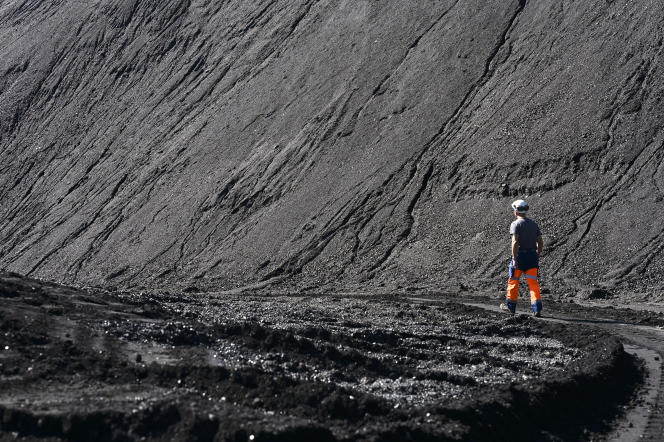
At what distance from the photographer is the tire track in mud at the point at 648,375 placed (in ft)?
21.4

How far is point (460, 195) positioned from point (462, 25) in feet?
25.0

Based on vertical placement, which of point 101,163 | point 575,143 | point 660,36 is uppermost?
point 660,36

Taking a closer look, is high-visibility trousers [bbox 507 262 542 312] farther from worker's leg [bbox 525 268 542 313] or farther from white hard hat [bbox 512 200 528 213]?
white hard hat [bbox 512 200 528 213]

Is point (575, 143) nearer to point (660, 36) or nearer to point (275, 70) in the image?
point (660, 36)

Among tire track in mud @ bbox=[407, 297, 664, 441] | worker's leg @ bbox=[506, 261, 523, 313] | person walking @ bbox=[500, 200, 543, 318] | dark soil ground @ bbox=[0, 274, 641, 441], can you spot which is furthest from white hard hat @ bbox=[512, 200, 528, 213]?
dark soil ground @ bbox=[0, 274, 641, 441]

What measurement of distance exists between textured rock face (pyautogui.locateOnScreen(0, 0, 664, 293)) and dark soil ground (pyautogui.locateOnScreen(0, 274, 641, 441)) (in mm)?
7297

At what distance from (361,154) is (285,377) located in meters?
16.4

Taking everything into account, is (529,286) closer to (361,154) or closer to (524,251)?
(524,251)

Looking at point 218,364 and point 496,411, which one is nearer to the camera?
point 496,411

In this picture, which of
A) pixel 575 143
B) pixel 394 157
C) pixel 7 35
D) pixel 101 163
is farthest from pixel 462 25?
pixel 7 35

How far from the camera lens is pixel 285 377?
6.88m

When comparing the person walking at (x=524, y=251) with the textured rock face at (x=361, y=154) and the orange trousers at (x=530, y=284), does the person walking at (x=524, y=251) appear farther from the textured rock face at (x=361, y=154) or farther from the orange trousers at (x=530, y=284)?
the textured rock face at (x=361, y=154)

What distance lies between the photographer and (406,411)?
20.2 ft

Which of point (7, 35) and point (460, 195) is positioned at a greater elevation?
point (7, 35)
